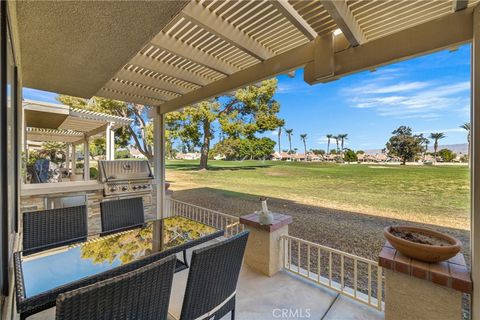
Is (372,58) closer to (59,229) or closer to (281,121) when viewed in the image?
(59,229)

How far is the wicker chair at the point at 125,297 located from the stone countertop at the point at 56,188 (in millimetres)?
3264

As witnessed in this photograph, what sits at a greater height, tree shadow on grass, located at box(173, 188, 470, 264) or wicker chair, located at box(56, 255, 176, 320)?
wicker chair, located at box(56, 255, 176, 320)

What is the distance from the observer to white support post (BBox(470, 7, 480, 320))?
1509 mm

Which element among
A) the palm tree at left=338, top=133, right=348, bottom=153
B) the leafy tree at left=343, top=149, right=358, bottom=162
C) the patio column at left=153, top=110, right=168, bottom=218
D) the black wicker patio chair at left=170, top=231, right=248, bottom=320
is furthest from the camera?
the palm tree at left=338, top=133, right=348, bottom=153

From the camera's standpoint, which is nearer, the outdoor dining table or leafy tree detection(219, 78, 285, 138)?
the outdoor dining table

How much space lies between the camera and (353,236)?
6.10 m

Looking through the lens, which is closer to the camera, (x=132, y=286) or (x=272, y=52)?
(x=132, y=286)

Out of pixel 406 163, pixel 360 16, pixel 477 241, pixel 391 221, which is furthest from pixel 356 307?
pixel 406 163

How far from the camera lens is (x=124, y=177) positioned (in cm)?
427

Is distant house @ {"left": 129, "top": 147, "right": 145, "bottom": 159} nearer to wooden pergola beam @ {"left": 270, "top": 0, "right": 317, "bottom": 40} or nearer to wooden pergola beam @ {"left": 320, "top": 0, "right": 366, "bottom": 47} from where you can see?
wooden pergola beam @ {"left": 270, "top": 0, "right": 317, "bottom": 40}

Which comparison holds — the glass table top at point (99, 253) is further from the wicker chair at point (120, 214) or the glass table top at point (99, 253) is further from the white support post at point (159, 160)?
the white support post at point (159, 160)

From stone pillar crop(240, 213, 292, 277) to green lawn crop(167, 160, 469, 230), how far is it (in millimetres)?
6700

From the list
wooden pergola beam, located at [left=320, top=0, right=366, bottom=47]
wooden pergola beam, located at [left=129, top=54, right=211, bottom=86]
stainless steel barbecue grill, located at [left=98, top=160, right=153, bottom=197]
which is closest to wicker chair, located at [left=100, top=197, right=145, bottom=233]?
stainless steel barbecue grill, located at [left=98, top=160, right=153, bottom=197]

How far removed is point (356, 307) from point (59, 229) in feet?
10.6
